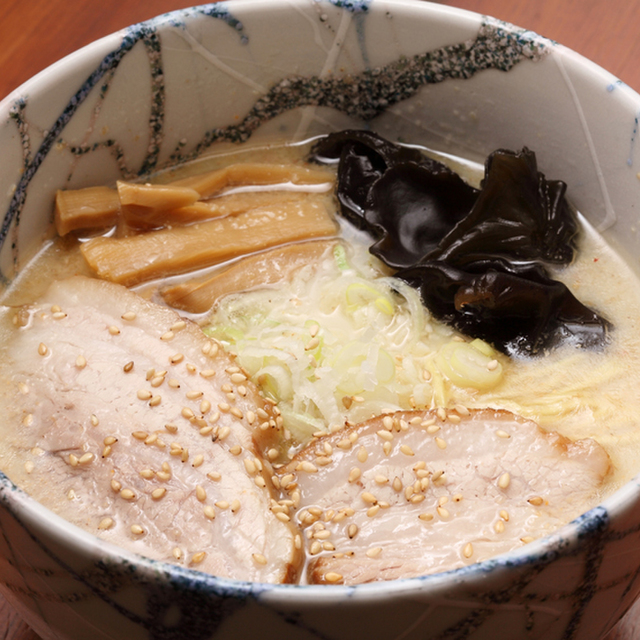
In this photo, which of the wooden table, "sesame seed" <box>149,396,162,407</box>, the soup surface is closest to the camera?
the soup surface

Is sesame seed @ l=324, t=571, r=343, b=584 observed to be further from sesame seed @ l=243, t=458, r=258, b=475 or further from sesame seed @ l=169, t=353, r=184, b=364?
sesame seed @ l=169, t=353, r=184, b=364

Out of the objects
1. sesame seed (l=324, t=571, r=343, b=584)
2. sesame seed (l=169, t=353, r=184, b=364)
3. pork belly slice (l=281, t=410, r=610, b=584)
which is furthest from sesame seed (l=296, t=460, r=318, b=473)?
sesame seed (l=169, t=353, r=184, b=364)

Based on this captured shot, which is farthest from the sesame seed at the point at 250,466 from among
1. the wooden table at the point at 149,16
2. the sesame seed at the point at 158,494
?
the wooden table at the point at 149,16

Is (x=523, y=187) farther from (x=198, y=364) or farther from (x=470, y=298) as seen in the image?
(x=198, y=364)

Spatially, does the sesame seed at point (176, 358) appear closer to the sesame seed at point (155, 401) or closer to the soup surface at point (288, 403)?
the soup surface at point (288, 403)

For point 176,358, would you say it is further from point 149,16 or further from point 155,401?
point 149,16

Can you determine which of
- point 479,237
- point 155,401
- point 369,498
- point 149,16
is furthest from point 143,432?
point 149,16
